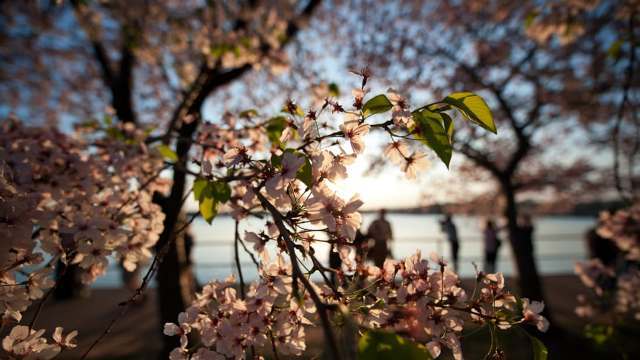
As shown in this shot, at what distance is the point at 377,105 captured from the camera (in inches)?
37.0

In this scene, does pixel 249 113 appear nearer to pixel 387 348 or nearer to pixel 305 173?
pixel 305 173

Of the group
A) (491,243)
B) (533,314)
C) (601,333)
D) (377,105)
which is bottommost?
(491,243)

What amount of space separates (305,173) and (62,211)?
117 cm

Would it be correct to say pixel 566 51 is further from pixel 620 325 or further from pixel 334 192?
pixel 334 192

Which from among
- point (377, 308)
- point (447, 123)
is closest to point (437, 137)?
point (447, 123)

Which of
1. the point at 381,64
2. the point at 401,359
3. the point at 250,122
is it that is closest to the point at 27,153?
the point at 250,122

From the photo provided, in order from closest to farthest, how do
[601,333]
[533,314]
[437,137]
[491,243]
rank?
[437,137] < [533,314] < [601,333] < [491,243]

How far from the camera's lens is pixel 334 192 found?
958 millimetres

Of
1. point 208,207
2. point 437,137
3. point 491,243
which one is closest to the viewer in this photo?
point 437,137

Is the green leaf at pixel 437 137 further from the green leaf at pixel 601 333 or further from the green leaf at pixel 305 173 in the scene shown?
the green leaf at pixel 601 333

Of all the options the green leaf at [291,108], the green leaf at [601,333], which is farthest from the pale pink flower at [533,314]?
the green leaf at [601,333]

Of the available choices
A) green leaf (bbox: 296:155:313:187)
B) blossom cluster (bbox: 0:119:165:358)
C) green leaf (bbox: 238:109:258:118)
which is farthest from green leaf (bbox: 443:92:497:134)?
blossom cluster (bbox: 0:119:165:358)

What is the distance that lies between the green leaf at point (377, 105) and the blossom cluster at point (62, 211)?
101 centimetres

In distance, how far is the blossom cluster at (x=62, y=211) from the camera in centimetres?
114
